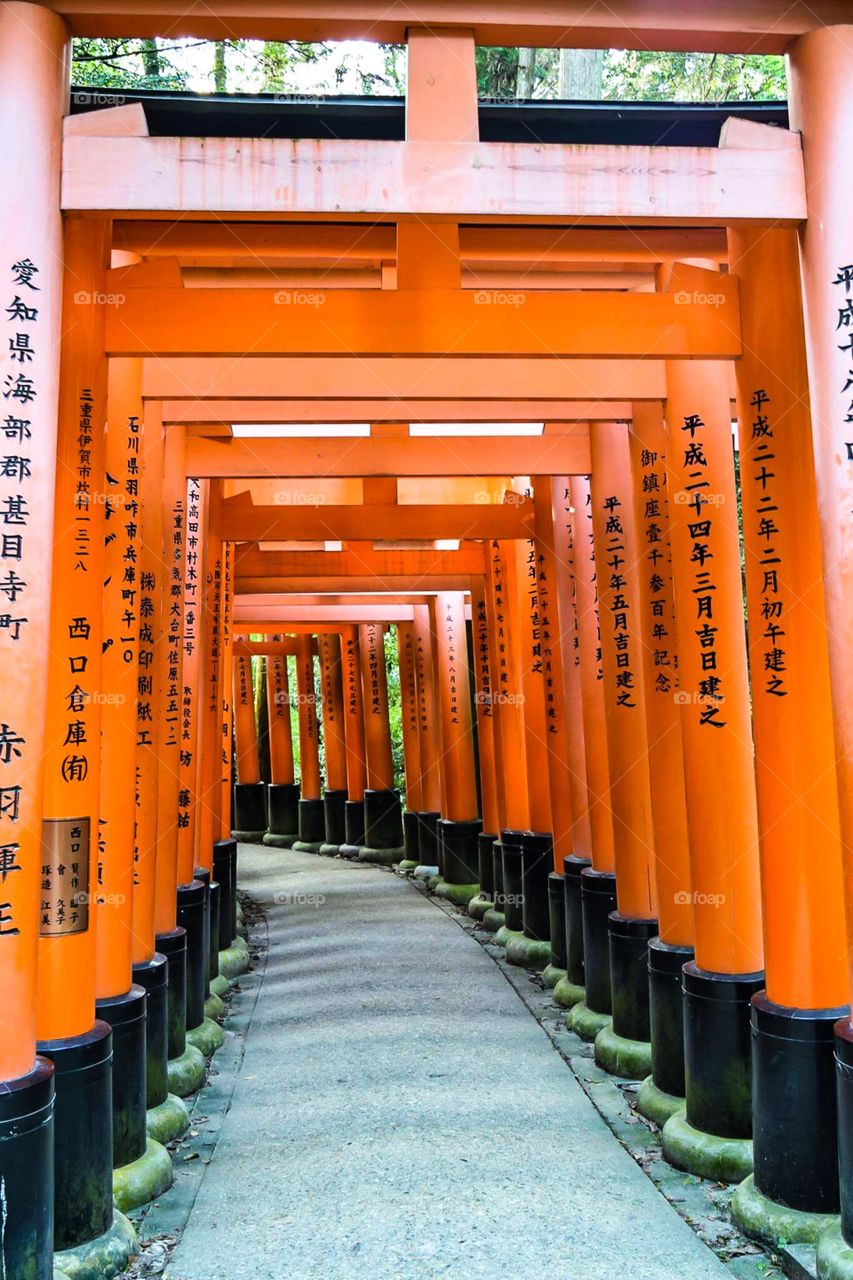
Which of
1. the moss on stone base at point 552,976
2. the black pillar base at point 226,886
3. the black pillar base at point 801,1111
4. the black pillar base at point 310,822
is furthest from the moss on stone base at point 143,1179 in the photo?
the black pillar base at point 310,822

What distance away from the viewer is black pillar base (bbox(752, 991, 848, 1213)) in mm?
3814

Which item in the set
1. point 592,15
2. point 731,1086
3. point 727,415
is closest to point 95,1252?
Answer: point 731,1086

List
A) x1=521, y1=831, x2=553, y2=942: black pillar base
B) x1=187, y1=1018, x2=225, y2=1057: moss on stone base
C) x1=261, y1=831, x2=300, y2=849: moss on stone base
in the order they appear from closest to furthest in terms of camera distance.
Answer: x1=187, y1=1018, x2=225, y2=1057: moss on stone base, x1=521, y1=831, x2=553, y2=942: black pillar base, x1=261, y1=831, x2=300, y2=849: moss on stone base

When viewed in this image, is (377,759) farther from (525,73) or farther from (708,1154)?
(708,1154)

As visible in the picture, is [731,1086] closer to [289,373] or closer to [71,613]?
[71,613]

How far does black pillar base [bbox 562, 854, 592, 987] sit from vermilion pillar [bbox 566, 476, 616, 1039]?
0.17m

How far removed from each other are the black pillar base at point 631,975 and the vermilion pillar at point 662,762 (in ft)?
1.30

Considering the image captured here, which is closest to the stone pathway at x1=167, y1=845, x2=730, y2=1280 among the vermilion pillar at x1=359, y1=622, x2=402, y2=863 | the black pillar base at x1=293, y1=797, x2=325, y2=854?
the vermilion pillar at x1=359, y1=622, x2=402, y2=863

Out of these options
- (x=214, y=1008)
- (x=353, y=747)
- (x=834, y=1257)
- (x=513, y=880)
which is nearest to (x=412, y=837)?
(x=353, y=747)

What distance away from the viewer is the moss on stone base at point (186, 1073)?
5.80 meters

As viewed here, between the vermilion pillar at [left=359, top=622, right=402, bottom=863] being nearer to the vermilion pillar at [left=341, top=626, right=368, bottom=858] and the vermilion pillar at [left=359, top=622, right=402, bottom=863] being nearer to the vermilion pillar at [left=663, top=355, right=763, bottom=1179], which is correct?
the vermilion pillar at [left=341, top=626, right=368, bottom=858]

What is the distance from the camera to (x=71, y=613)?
3932 millimetres

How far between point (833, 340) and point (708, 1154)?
332 cm

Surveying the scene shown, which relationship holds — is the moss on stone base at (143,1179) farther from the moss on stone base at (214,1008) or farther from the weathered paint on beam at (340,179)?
the weathered paint on beam at (340,179)
